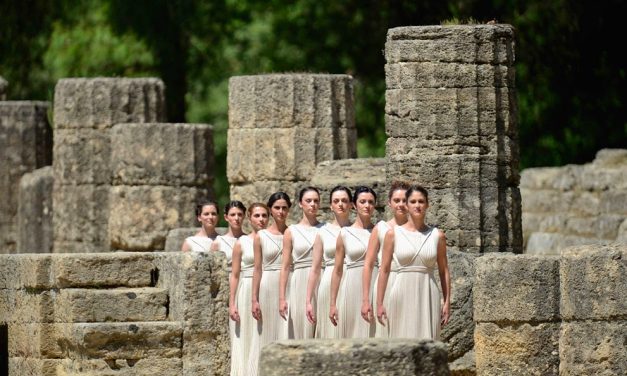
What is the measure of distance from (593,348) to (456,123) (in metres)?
5.15

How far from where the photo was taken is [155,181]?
24.5 metres

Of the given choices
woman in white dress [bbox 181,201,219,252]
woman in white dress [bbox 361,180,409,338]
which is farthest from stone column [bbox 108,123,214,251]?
woman in white dress [bbox 361,180,409,338]

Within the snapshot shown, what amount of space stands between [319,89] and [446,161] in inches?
151

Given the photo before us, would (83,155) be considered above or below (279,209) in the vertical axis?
above

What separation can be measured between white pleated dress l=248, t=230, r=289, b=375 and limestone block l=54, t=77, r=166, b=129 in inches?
390

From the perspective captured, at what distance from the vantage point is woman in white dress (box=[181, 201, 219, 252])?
17344mm

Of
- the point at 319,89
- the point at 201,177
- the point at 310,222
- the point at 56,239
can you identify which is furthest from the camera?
the point at 56,239

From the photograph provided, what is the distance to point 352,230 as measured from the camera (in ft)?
50.7

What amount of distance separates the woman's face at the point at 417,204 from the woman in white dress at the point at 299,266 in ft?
4.26

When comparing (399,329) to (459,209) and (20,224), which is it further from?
(20,224)

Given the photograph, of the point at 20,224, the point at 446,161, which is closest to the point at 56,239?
the point at 20,224

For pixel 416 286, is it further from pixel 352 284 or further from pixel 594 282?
pixel 594 282

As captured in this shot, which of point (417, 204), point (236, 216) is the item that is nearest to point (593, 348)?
point (417, 204)

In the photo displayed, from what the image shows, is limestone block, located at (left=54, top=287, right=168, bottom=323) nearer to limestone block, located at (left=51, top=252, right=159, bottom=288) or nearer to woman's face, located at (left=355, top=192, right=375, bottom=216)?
limestone block, located at (left=51, top=252, right=159, bottom=288)
